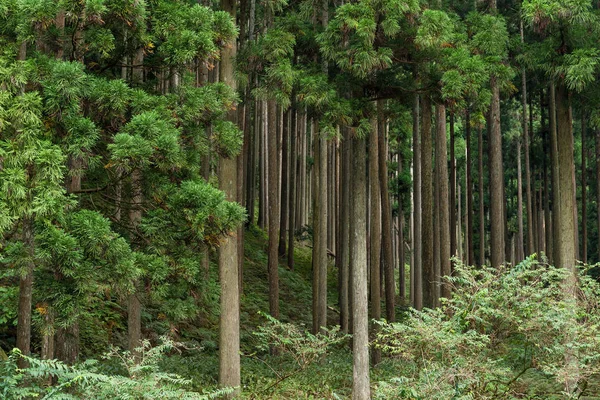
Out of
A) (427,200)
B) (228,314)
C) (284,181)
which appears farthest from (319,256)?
(284,181)

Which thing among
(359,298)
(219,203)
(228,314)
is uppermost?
(219,203)

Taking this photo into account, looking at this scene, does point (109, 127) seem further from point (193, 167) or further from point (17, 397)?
point (17, 397)

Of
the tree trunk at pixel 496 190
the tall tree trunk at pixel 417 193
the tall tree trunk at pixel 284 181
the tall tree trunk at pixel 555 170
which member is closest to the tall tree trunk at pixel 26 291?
the tree trunk at pixel 496 190

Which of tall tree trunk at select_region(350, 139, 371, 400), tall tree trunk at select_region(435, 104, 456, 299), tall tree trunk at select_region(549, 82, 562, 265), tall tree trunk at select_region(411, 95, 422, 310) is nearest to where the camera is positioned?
tall tree trunk at select_region(350, 139, 371, 400)

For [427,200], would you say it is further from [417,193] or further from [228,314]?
[228,314]

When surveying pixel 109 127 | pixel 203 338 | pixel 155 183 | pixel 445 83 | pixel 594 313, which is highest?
pixel 445 83

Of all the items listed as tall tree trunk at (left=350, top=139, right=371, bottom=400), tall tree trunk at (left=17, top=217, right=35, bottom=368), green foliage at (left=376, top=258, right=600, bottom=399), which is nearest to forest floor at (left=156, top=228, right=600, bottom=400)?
tall tree trunk at (left=350, top=139, right=371, bottom=400)

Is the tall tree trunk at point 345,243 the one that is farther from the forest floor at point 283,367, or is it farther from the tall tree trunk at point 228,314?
the tall tree trunk at point 228,314

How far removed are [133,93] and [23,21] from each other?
191 centimetres

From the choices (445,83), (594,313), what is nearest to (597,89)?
(445,83)

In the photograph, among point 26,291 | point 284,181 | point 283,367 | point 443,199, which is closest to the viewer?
point 26,291

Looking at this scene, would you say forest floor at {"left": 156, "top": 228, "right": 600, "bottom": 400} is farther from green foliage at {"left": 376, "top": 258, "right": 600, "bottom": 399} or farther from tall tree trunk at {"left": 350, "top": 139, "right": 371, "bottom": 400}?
green foliage at {"left": 376, "top": 258, "right": 600, "bottom": 399}

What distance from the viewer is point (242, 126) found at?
20047 mm

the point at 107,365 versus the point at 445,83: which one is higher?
the point at 445,83
